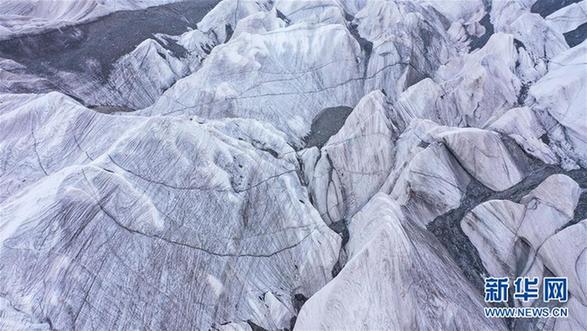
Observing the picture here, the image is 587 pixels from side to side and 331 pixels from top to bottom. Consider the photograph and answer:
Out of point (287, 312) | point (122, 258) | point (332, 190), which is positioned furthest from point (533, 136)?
point (122, 258)

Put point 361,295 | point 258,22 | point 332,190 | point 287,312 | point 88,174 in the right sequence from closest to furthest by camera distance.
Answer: point 361,295
point 88,174
point 287,312
point 332,190
point 258,22

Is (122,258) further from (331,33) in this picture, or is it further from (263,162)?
(331,33)

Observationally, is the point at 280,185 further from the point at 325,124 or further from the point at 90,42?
the point at 90,42

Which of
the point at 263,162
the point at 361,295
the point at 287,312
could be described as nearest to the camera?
the point at 361,295

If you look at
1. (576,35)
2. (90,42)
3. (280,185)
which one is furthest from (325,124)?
(576,35)

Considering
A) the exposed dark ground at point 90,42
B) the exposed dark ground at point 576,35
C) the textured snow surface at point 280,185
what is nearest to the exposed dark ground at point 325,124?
the textured snow surface at point 280,185
